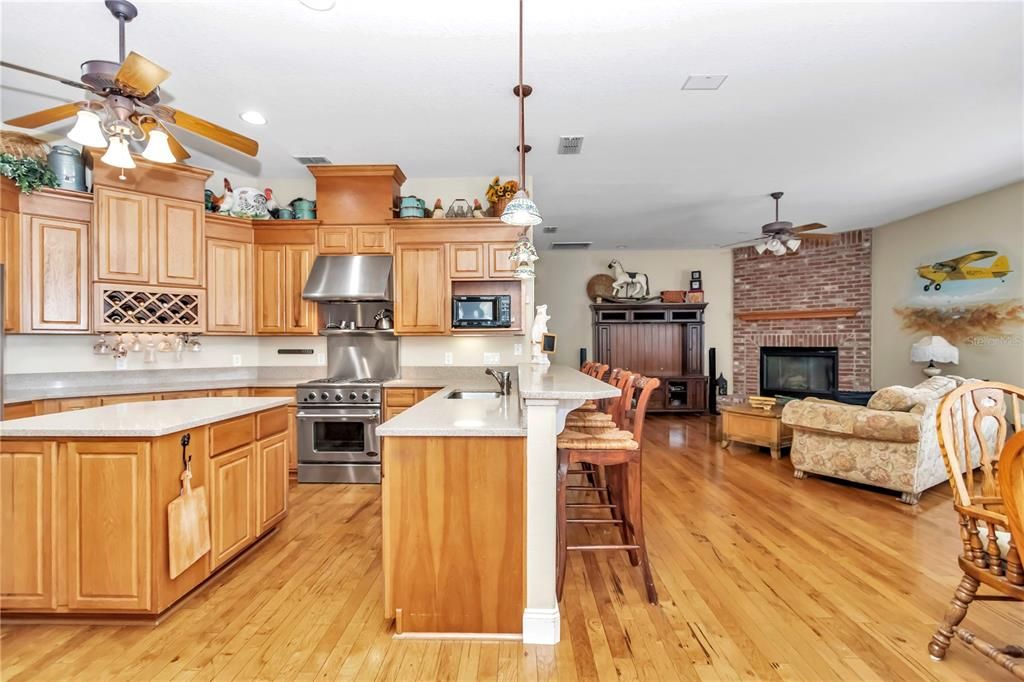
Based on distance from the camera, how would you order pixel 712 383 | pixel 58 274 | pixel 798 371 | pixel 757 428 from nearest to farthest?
1. pixel 58 274
2. pixel 757 428
3. pixel 798 371
4. pixel 712 383

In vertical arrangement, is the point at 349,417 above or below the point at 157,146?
below

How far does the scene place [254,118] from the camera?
3209mm

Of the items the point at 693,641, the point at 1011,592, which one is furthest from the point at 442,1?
the point at 1011,592

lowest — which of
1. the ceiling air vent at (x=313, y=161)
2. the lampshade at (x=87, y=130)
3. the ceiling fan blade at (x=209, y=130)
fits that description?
the lampshade at (x=87, y=130)

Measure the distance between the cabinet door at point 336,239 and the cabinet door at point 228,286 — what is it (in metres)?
0.67

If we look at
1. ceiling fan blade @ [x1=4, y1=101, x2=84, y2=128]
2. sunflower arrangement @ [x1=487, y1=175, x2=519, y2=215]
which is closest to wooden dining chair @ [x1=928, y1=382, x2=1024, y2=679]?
sunflower arrangement @ [x1=487, y1=175, x2=519, y2=215]

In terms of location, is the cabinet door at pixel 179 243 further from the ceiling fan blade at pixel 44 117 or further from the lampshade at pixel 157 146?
the lampshade at pixel 157 146

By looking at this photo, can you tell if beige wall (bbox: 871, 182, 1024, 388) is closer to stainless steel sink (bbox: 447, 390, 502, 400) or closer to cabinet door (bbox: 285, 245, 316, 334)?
stainless steel sink (bbox: 447, 390, 502, 400)

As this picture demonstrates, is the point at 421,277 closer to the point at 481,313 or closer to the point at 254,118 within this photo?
the point at 481,313

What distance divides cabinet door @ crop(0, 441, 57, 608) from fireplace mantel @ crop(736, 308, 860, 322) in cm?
812

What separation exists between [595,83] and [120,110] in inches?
99.0

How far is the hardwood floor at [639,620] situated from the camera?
1.62 meters

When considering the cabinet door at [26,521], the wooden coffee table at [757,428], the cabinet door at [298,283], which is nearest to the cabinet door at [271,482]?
the cabinet door at [26,521]

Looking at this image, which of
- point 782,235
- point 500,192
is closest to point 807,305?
point 782,235
